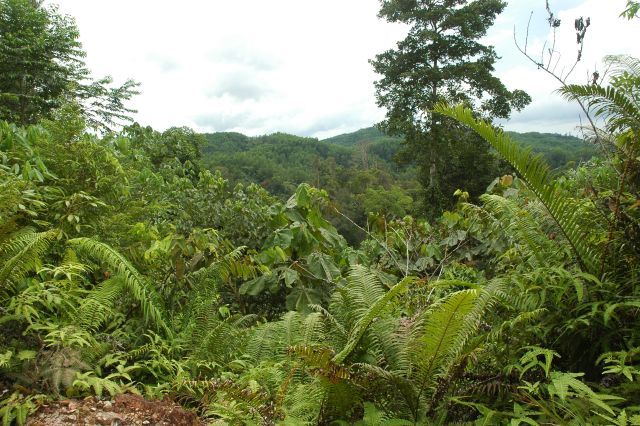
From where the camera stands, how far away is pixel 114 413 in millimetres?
2580

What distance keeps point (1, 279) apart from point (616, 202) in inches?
145

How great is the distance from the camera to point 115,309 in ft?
12.0

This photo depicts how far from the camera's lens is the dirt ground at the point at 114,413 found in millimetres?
2455

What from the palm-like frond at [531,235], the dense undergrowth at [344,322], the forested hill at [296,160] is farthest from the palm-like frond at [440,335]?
the forested hill at [296,160]

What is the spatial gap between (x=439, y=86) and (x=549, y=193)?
22.6m

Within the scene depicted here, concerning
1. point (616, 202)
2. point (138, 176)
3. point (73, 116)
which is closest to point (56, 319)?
point (73, 116)

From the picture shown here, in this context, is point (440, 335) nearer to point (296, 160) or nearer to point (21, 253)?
point (21, 253)

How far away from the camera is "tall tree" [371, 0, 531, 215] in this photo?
74.8 ft

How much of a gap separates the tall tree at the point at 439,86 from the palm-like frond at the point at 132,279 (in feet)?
64.5

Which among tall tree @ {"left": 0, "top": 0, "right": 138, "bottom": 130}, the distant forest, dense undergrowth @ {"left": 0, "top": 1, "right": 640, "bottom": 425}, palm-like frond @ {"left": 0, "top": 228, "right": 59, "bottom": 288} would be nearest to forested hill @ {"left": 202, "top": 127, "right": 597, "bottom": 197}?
the distant forest

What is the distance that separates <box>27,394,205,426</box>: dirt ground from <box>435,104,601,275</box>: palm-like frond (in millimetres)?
2391

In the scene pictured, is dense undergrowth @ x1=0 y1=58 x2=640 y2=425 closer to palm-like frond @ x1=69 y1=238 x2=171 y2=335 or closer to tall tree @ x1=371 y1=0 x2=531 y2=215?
palm-like frond @ x1=69 y1=238 x2=171 y2=335

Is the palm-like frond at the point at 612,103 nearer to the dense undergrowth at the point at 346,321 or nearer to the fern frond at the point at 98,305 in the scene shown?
the dense undergrowth at the point at 346,321

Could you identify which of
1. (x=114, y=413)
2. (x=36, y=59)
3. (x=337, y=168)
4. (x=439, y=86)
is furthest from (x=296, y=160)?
(x=114, y=413)
